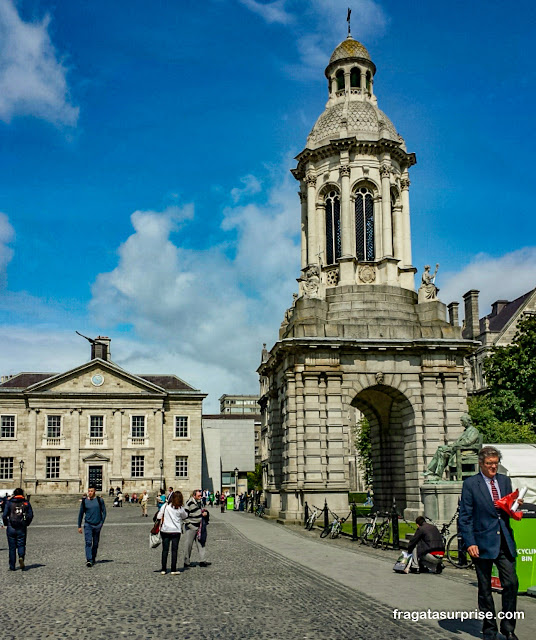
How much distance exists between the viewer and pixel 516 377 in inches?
1578

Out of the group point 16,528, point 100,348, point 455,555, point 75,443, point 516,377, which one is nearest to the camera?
point 16,528

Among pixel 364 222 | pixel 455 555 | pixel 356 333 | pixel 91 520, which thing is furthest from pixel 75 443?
pixel 455 555

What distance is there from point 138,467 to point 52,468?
8063mm

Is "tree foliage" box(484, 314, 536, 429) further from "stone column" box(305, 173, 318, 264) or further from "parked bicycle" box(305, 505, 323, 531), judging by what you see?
"parked bicycle" box(305, 505, 323, 531)

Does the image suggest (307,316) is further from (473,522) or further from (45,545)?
(473,522)

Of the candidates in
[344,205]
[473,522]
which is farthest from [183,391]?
[473,522]

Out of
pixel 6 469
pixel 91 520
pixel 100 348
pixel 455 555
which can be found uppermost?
pixel 100 348

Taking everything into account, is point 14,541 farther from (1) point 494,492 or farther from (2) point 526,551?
(1) point 494,492

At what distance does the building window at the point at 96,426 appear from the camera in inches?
2744

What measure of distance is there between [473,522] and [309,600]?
433cm

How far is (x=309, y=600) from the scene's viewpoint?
39.7 ft

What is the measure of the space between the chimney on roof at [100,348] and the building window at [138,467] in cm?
1241

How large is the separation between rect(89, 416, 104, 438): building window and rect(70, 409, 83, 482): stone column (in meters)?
1.23

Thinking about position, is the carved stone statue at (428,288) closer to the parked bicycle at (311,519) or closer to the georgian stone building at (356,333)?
the georgian stone building at (356,333)
